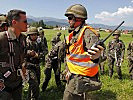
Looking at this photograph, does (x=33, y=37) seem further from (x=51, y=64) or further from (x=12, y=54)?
(x=12, y=54)

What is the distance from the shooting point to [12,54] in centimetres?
532

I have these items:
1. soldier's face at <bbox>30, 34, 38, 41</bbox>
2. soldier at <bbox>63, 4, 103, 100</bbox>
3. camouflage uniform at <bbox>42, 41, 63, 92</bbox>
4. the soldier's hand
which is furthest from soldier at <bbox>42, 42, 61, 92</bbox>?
the soldier's hand

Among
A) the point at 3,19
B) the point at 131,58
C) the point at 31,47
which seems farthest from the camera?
the point at 131,58

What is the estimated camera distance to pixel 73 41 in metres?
5.31

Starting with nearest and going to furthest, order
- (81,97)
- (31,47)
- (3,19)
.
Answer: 1. (81,97)
2. (3,19)
3. (31,47)

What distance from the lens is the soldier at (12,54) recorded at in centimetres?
524

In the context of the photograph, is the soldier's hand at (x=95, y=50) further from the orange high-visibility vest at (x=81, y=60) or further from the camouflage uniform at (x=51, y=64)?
the camouflage uniform at (x=51, y=64)

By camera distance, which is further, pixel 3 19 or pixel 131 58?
pixel 131 58

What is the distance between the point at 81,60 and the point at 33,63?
338 cm

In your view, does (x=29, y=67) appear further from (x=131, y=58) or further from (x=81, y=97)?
(x=131, y=58)

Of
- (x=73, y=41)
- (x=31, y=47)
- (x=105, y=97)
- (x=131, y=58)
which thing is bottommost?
(x=105, y=97)

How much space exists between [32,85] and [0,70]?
265 centimetres

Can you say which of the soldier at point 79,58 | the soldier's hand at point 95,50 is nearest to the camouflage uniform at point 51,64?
the soldier at point 79,58

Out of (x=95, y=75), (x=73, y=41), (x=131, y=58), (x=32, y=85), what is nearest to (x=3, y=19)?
(x=32, y=85)
